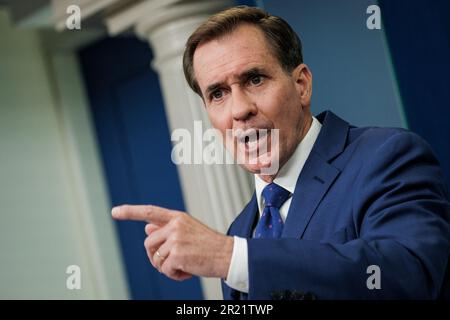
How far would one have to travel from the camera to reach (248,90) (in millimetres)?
1492

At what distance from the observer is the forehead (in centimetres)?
148

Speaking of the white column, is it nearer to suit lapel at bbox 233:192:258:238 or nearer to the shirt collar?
suit lapel at bbox 233:192:258:238

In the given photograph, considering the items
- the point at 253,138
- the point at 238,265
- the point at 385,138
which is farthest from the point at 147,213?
the point at 385,138

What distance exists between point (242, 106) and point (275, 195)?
163 mm

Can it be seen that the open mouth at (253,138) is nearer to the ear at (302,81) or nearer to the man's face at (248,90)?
the man's face at (248,90)

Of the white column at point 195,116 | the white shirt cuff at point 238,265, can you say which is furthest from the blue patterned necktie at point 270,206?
the white column at point 195,116

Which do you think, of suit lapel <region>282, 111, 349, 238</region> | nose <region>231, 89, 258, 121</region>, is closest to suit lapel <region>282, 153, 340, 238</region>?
suit lapel <region>282, 111, 349, 238</region>

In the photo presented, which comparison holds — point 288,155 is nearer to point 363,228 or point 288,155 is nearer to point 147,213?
point 363,228

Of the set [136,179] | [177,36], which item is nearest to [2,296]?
[136,179]

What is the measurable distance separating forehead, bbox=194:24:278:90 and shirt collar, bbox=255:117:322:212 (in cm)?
14

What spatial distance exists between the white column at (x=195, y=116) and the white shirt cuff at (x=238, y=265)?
2.01 metres

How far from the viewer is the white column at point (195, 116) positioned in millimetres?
3289

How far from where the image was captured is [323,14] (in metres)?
2.38
